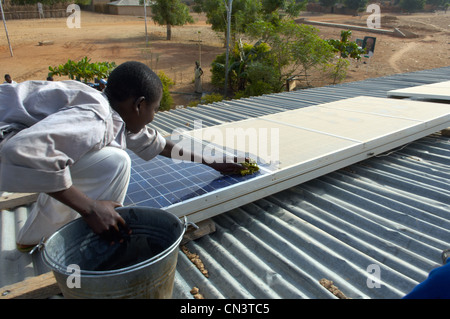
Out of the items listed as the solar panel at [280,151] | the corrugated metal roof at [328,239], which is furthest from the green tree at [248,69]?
the corrugated metal roof at [328,239]

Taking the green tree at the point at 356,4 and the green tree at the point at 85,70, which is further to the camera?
the green tree at the point at 356,4

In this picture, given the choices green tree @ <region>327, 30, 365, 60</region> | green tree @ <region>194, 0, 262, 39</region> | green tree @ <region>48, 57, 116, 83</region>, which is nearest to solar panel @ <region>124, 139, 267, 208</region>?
green tree @ <region>48, 57, 116, 83</region>

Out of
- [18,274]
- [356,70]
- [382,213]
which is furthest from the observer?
[356,70]

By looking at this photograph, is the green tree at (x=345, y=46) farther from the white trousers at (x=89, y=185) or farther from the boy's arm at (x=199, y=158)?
the white trousers at (x=89, y=185)

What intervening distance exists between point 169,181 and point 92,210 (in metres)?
0.99

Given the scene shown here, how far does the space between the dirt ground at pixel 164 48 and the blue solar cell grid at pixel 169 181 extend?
49.1ft

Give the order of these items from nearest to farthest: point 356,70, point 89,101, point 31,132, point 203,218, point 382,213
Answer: point 31,132 < point 89,101 < point 203,218 < point 382,213 < point 356,70

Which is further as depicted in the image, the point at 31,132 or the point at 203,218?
the point at 203,218

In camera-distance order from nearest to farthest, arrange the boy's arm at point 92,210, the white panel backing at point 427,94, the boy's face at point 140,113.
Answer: the boy's arm at point 92,210
the boy's face at point 140,113
the white panel backing at point 427,94

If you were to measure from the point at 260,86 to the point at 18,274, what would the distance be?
14.5 metres

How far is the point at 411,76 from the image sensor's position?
935 cm

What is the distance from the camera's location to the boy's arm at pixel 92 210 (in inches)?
70.1

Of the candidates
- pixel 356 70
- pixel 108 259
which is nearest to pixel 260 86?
pixel 356 70

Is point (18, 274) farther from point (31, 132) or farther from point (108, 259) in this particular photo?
point (31, 132)
